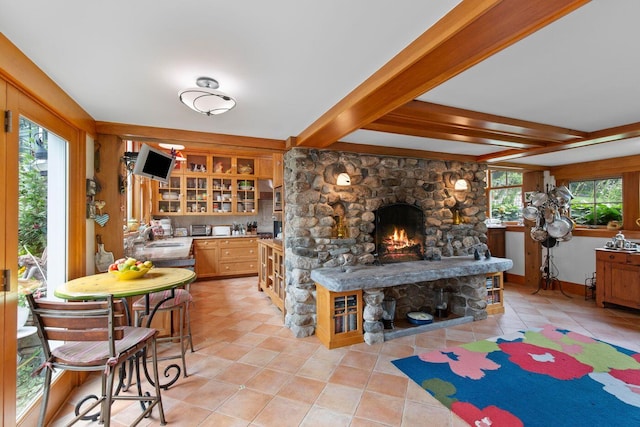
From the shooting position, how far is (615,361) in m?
2.60

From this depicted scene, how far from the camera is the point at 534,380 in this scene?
92.0 inches

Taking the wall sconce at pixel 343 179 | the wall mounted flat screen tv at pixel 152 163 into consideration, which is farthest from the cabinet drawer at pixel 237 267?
the wall sconce at pixel 343 179

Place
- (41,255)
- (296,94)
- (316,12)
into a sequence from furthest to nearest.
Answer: (296,94) < (41,255) < (316,12)

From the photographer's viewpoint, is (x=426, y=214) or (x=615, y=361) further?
(x=426, y=214)

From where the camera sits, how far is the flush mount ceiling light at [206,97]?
188 centimetres

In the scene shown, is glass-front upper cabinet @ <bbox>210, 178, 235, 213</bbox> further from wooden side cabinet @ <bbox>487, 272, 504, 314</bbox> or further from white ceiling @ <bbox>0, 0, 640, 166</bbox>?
wooden side cabinet @ <bbox>487, 272, 504, 314</bbox>

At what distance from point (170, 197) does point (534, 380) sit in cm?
610

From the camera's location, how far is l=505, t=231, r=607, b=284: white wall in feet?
15.3

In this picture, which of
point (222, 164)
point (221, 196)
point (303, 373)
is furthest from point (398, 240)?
point (222, 164)

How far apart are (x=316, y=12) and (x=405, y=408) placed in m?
2.51

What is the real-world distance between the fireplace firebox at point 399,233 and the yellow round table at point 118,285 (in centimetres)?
228

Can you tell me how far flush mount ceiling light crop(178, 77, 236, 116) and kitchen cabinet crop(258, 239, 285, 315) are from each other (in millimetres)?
2122

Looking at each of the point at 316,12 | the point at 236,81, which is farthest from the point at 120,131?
the point at 316,12

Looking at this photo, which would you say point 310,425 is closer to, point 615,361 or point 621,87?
point 615,361
